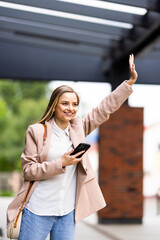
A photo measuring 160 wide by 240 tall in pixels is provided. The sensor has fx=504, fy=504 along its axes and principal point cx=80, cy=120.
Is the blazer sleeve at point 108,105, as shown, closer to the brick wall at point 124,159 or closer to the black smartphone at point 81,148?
the black smartphone at point 81,148

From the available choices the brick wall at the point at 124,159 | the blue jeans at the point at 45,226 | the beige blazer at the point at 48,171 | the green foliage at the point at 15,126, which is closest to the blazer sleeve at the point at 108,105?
the beige blazer at the point at 48,171

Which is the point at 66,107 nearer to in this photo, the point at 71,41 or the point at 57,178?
the point at 57,178

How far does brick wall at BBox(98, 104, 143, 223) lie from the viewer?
28.0ft

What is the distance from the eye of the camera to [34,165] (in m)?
2.62

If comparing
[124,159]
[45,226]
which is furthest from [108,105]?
[124,159]

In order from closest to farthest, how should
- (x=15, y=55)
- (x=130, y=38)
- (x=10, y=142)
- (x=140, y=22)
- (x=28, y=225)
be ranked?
(x=28, y=225) < (x=140, y=22) < (x=130, y=38) < (x=15, y=55) < (x=10, y=142)

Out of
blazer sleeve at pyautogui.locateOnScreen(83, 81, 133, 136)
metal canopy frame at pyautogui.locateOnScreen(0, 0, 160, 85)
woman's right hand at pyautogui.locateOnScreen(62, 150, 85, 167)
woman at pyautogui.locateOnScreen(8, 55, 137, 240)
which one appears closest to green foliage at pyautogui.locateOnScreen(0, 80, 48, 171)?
metal canopy frame at pyautogui.locateOnScreen(0, 0, 160, 85)

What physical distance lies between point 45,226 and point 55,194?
180mm

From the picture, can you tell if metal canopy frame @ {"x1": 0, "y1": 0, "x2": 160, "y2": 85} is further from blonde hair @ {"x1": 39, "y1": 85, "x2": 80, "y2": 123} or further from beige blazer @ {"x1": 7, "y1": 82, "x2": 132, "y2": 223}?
beige blazer @ {"x1": 7, "y1": 82, "x2": 132, "y2": 223}

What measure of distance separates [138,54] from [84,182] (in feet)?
15.8

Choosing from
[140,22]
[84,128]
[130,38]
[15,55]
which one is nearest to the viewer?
[84,128]

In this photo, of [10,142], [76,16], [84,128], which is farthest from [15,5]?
[10,142]

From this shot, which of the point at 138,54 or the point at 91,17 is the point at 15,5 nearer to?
the point at 91,17

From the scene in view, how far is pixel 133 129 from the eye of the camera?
8695 mm
